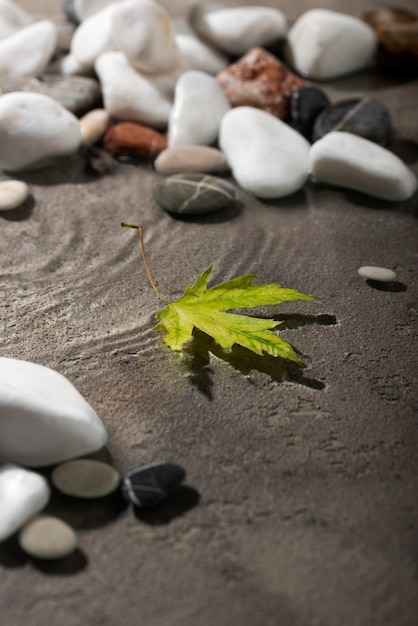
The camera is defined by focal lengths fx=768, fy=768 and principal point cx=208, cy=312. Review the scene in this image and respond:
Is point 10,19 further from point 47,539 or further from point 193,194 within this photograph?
point 47,539

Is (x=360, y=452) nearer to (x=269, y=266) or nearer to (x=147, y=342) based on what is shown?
(x=147, y=342)

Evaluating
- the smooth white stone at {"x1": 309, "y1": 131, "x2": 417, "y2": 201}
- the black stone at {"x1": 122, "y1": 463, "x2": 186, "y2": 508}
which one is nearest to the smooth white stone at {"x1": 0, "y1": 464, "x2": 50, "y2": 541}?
the black stone at {"x1": 122, "y1": 463, "x2": 186, "y2": 508}

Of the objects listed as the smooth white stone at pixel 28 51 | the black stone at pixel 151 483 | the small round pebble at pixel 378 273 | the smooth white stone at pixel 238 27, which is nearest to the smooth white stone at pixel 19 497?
the black stone at pixel 151 483

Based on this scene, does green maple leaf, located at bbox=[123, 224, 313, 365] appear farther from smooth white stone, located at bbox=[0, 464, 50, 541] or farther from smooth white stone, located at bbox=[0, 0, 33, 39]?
smooth white stone, located at bbox=[0, 0, 33, 39]

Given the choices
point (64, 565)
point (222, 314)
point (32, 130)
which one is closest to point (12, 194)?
point (32, 130)

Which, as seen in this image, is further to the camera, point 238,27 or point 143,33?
point 238,27

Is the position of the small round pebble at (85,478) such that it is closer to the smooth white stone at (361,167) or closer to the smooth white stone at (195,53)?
the smooth white stone at (361,167)
